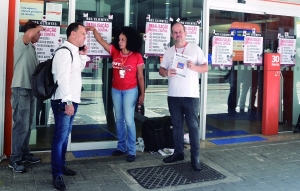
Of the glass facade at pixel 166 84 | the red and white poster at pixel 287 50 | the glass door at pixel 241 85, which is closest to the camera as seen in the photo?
the glass facade at pixel 166 84

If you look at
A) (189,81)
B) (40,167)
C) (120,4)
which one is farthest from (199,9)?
(40,167)

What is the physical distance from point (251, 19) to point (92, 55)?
326 centimetres

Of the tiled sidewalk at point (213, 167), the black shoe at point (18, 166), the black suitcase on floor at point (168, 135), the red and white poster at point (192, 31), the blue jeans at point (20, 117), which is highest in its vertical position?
the red and white poster at point (192, 31)

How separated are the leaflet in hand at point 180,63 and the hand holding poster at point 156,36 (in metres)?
1.26

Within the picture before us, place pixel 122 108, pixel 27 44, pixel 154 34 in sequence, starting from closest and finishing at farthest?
pixel 27 44 → pixel 122 108 → pixel 154 34

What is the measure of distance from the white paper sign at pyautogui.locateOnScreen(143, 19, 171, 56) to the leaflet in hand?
1265mm

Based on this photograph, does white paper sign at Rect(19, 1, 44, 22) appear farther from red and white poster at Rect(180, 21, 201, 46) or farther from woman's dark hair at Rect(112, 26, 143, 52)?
red and white poster at Rect(180, 21, 201, 46)

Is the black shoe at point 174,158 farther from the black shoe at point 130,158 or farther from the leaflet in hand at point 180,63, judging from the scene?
the leaflet in hand at point 180,63

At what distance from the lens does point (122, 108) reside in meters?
4.96

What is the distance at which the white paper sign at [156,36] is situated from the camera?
5641mm

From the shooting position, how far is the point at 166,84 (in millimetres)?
6258

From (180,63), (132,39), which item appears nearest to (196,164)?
(180,63)

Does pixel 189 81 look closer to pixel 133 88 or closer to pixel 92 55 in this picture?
pixel 133 88

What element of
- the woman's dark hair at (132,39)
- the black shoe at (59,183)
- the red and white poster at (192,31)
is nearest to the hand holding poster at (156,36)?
the red and white poster at (192,31)
